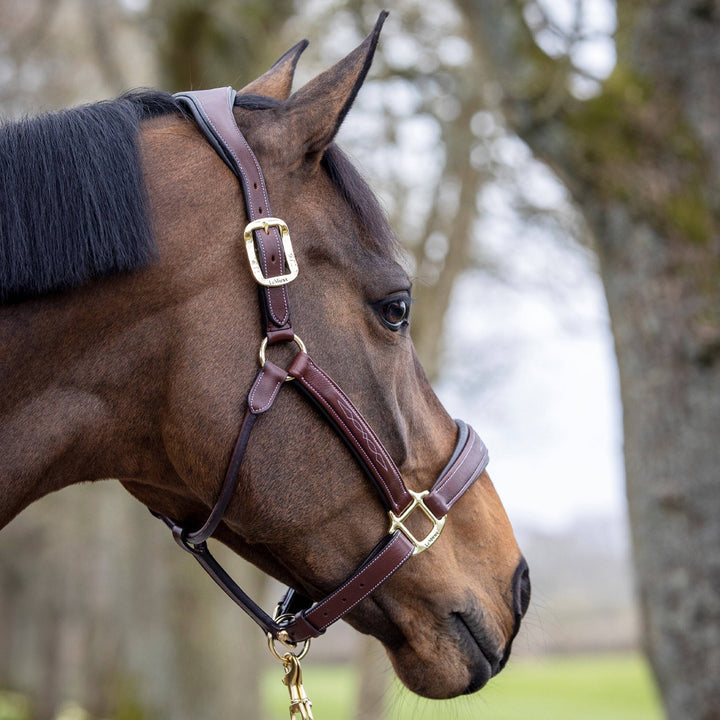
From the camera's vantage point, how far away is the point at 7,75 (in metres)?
11.2

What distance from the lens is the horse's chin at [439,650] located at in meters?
2.25

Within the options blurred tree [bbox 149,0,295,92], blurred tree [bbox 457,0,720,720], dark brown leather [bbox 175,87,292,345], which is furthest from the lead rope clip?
blurred tree [bbox 149,0,295,92]

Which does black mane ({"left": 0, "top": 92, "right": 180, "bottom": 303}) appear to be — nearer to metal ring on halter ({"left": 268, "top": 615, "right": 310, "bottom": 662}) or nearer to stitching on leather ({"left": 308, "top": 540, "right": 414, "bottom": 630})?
stitching on leather ({"left": 308, "top": 540, "right": 414, "bottom": 630})

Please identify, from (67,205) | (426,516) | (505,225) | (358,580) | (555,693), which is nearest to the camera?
(67,205)

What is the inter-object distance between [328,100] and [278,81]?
564 mm

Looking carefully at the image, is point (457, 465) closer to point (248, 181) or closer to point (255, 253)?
point (255, 253)

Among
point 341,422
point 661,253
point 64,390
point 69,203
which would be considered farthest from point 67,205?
point 661,253

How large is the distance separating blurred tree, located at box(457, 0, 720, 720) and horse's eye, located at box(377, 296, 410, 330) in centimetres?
297

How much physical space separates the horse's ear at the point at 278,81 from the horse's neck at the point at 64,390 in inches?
35.5

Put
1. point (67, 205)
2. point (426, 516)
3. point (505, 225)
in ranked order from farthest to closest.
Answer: point (505, 225) → point (426, 516) → point (67, 205)

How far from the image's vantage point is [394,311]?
7.21 feet

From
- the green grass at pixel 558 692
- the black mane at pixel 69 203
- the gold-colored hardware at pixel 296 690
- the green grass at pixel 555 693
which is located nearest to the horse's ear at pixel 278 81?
the black mane at pixel 69 203

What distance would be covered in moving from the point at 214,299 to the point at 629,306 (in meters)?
3.45

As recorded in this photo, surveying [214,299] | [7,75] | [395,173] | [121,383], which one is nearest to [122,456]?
[121,383]
